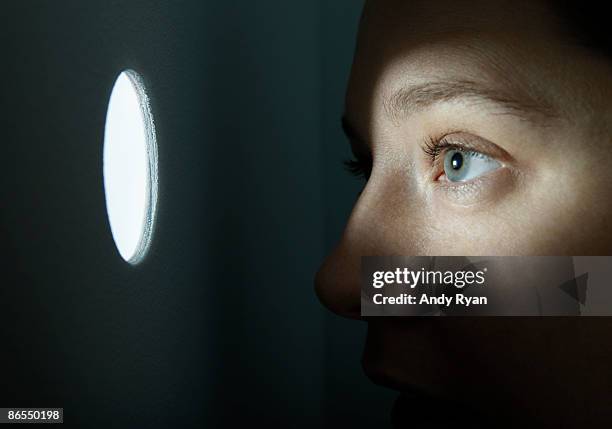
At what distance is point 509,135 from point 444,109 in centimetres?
8

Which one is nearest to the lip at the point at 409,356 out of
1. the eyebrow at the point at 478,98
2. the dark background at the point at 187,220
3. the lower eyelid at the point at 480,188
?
the lower eyelid at the point at 480,188

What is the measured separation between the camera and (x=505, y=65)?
2.08 ft

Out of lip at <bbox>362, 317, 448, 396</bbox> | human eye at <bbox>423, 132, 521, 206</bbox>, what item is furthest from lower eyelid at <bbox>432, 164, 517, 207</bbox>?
lip at <bbox>362, 317, 448, 396</bbox>

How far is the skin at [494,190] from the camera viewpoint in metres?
0.62

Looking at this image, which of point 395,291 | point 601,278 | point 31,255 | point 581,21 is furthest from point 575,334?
point 31,255

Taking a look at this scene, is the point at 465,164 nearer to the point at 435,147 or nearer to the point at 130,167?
the point at 435,147

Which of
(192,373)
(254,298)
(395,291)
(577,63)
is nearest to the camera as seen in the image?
(577,63)

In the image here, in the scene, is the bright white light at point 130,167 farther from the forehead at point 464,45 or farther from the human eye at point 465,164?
the human eye at point 465,164

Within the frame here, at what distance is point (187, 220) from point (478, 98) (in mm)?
548

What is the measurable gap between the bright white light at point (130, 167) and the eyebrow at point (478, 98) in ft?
1.33

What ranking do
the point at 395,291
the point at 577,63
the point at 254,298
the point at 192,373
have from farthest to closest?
the point at 254,298 → the point at 192,373 → the point at 395,291 → the point at 577,63

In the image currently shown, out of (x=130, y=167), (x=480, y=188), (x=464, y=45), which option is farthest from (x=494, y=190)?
(x=130, y=167)

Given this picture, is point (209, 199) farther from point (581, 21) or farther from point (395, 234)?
point (581, 21)

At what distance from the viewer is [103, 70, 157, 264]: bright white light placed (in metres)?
0.84
